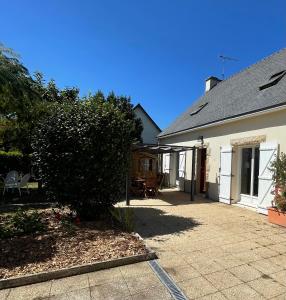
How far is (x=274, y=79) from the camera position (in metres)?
9.30

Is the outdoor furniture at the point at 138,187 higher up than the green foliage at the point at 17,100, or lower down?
lower down

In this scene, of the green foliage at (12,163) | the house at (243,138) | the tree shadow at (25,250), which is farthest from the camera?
the green foliage at (12,163)

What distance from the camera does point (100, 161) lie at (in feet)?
20.1

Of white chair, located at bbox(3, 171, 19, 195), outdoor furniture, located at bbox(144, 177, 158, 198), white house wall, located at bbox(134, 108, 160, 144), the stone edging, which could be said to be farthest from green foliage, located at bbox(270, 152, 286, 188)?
white house wall, located at bbox(134, 108, 160, 144)

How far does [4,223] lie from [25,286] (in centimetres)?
288

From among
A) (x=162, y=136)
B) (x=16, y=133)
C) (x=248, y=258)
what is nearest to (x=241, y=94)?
(x=162, y=136)

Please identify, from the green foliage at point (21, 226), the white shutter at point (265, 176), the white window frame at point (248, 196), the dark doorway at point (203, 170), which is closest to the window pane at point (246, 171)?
the white window frame at point (248, 196)

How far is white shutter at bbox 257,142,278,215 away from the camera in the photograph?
755cm

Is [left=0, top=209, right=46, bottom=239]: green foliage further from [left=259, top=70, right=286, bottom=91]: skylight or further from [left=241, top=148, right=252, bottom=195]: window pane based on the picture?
[left=259, top=70, right=286, bottom=91]: skylight

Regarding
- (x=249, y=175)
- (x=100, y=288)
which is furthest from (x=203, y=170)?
(x=100, y=288)

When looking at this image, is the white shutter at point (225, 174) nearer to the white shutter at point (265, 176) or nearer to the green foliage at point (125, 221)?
the white shutter at point (265, 176)

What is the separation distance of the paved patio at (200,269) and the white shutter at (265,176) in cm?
110

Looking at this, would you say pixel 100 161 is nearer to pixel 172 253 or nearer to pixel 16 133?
pixel 172 253

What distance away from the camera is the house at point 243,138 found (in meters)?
7.76
